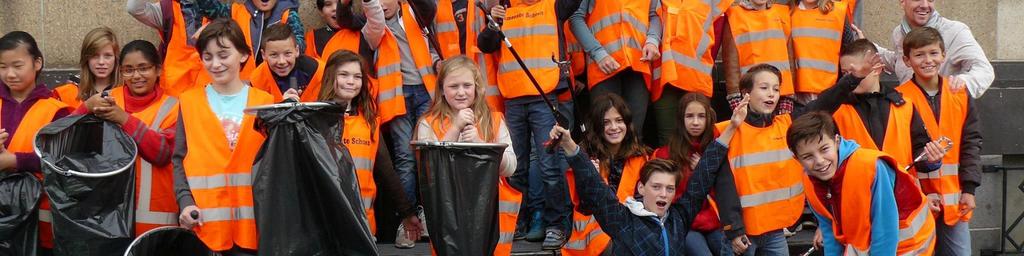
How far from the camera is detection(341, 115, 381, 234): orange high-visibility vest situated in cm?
780

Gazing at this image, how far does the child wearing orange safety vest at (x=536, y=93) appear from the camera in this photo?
8.55 metres

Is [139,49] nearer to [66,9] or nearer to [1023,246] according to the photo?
[66,9]

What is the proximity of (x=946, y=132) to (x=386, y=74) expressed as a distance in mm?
3221

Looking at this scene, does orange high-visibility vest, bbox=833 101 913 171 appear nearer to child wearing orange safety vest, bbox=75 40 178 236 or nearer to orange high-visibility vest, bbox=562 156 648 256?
orange high-visibility vest, bbox=562 156 648 256

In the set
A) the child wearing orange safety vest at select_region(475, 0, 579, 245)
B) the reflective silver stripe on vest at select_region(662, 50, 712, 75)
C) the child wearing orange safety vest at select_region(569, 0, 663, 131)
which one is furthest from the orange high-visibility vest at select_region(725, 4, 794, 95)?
the child wearing orange safety vest at select_region(475, 0, 579, 245)

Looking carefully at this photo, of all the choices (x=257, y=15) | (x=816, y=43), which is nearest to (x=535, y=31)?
(x=257, y=15)

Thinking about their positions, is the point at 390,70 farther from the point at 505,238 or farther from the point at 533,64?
the point at 505,238

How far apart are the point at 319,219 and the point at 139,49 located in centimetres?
162

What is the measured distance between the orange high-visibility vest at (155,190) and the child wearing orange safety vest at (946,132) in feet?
13.5

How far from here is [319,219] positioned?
6840 mm

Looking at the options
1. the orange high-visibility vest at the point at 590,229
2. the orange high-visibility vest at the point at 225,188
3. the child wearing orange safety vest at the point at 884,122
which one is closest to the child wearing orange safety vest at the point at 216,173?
the orange high-visibility vest at the point at 225,188

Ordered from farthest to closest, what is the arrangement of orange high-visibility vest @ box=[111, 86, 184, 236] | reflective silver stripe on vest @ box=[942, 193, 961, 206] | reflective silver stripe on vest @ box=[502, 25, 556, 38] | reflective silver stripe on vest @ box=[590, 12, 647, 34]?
reflective silver stripe on vest @ box=[590, 12, 647, 34], reflective silver stripe on vest @ box=[502, 25, 556, 38], reflective silver stripe on vest @ box=[942, 193, 961, 206], orange high-visibility vest @ box=[111, 86, 184, 236]

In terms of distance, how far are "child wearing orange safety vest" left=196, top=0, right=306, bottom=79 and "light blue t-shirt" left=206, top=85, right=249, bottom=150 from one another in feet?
5.13

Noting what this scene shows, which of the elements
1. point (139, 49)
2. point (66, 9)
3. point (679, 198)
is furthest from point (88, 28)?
point (679, 198)
